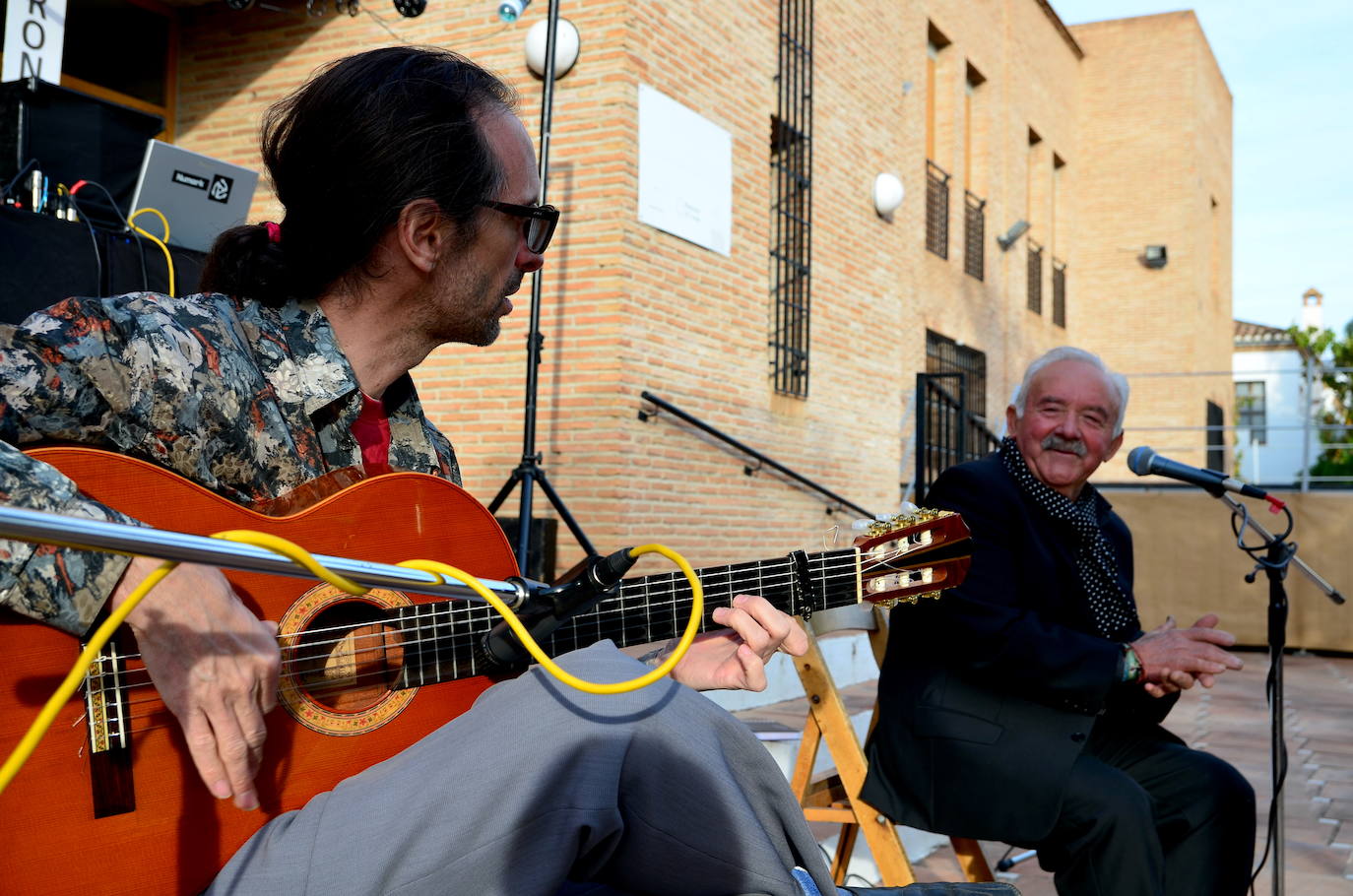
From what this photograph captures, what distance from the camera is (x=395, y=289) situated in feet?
7.00

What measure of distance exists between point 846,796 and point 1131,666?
797mm

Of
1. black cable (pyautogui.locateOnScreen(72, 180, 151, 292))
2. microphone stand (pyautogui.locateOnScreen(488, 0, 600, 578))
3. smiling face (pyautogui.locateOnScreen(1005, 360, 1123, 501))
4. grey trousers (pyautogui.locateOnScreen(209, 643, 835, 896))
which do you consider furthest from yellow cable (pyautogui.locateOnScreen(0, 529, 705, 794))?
microphone stand (pyautogui.locateOnScreen(488, 0, 600, 578))

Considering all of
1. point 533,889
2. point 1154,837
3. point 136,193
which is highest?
point 136,193

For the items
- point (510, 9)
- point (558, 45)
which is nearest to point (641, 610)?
point (510, 9)

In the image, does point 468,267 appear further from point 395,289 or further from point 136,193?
point 136,193

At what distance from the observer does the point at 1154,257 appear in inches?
805

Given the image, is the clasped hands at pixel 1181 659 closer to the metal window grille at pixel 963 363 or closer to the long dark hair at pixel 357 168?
the long dark hair at pixel 357 168

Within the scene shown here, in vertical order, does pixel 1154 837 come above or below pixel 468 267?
below

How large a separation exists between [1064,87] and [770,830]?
20477 millimetres

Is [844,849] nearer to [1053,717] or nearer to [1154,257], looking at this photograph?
[1053,717]

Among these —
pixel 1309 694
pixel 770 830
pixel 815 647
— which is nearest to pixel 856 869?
pixel 815 647

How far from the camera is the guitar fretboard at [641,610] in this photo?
5.56ft

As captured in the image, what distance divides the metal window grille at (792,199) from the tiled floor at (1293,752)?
2.88 m

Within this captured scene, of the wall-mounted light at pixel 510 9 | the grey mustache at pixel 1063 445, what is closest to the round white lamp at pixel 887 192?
the wall-mounted light at pixel 510 9
